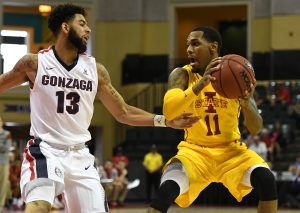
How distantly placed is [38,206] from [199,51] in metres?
2.39

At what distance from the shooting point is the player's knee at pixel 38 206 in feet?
17.3

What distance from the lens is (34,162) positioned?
18.5 feet

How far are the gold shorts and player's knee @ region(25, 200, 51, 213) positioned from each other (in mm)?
1760

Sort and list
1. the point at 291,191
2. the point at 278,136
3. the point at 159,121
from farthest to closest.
A: the point at 278,136 → the point at 291,191 → the point at 159,121

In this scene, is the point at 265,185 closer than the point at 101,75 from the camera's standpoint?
No

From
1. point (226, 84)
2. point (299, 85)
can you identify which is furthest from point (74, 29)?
point (299, 85)

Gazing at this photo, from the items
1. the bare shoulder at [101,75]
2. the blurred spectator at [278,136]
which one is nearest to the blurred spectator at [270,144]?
the blurred spectator at [278,136]

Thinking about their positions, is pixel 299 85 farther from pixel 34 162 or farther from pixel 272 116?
pixel 34 162

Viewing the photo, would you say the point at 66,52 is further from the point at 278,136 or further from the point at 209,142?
the point at 278,136

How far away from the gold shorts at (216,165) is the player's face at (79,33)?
1.50 m

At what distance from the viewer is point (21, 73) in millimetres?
5922

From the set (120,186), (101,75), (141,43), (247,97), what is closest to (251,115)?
(247,97)

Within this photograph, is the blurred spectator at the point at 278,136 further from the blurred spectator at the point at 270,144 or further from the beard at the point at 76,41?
the beard at the point at 76,41

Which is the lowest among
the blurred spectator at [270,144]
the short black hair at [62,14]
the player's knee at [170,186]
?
the blurred spectator at [270,144]
